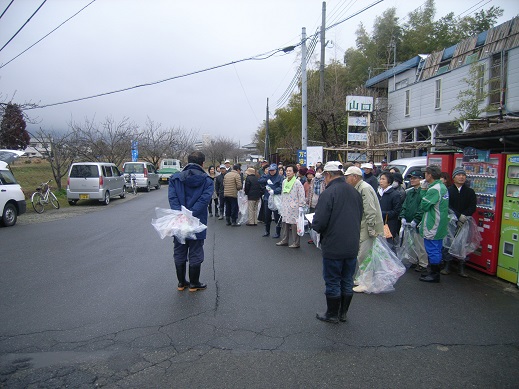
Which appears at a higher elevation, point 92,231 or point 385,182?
point 385,182

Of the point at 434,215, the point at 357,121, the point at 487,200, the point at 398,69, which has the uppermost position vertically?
the point at 398,69

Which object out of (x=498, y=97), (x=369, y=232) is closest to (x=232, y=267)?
(x=369, y=232)

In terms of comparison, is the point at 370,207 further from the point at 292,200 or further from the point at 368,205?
the point at 292,200

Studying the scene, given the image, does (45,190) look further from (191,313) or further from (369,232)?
(369,232)

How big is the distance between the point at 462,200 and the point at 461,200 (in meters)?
0.01

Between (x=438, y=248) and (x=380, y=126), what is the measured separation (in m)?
20.2

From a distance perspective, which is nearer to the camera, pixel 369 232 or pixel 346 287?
pixel 346 287

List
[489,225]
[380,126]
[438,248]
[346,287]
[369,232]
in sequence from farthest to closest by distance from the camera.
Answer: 1. [380,126]
2. [489,225]
3. [438,248]
4. [369,232]
5. [346,287]

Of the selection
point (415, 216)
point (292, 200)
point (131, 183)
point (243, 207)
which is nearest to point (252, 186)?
point (243, 207)

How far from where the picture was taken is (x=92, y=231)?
955cm

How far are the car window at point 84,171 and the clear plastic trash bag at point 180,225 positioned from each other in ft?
39.5

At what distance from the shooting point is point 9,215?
10359mm

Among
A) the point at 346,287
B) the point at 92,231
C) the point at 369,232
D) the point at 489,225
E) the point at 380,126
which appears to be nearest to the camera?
the point at 346,287

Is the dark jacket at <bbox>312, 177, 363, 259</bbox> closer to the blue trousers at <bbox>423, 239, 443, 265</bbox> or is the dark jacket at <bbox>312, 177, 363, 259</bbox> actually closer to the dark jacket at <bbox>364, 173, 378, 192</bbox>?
the blue trousers at <bbox>423, 239, 443, 265</bbox>
